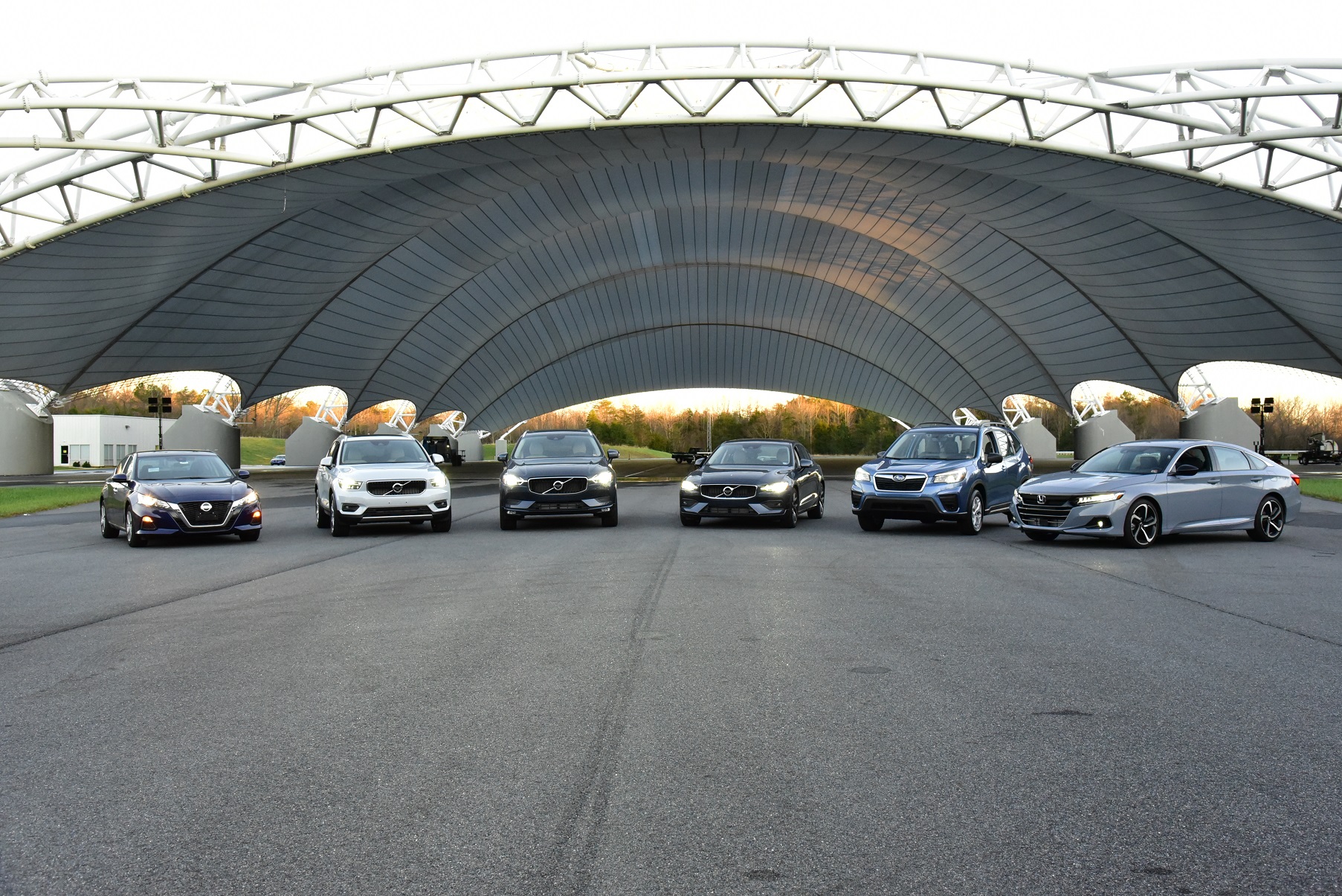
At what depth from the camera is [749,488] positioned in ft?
59.4

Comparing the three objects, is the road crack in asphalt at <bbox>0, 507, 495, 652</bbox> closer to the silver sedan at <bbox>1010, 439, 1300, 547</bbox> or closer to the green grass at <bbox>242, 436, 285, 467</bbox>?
the silver sedan at <bbox>1010, 439, 1300, 547</bbox>

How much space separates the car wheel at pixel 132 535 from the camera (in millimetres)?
15703

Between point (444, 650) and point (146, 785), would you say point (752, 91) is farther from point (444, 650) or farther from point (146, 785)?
point (146, 785)

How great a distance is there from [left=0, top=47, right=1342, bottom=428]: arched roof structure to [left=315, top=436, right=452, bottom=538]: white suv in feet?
47.7

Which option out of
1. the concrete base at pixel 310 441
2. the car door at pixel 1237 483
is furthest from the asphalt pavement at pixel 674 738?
the concrete base at pixel 310 441

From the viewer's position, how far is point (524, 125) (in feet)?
109

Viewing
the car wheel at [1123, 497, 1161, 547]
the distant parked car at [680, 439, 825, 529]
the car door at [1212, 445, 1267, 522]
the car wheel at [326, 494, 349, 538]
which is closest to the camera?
the car wheel at [1123, 497, 1161, 547]

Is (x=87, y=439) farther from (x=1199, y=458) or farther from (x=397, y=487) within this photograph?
(x=1199, y=458)

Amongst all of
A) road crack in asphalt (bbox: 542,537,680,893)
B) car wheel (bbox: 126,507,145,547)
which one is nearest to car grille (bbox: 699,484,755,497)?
car wheel (bbox: 126,507,145,547)

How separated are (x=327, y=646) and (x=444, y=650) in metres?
0.86

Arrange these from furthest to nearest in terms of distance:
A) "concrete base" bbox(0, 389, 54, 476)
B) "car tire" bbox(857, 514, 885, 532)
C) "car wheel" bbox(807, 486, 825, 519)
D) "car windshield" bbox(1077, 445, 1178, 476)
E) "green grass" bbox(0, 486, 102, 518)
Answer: "concrete base" bbox(0, 389, 54, 476) < "green grass" bbox(0, 486, 102, 518) < "car wheel" bbox(807, 486, 825, 519) < "car tire" bbox(857, 514, 885, 532) < "car windshield" bbox(1077, 445, 1178, 476)

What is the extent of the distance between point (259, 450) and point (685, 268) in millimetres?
55571

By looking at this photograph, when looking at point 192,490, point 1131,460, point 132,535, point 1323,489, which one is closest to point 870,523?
point 1131,460

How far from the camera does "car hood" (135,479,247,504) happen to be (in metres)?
15.8
